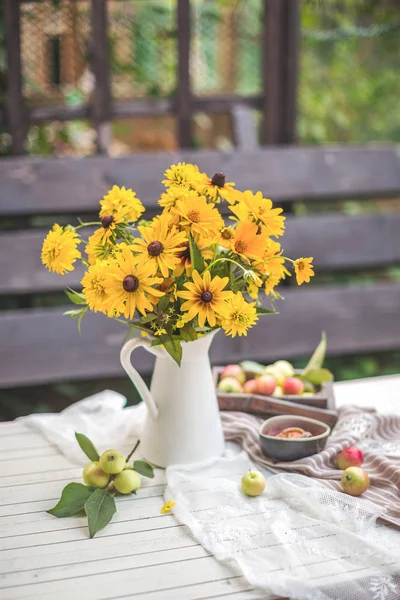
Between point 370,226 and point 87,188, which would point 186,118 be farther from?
point 370,226

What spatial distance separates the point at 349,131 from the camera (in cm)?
460

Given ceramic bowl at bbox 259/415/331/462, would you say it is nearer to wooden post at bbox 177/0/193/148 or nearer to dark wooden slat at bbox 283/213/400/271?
dark wooden slat at bbox 283/213/400/271

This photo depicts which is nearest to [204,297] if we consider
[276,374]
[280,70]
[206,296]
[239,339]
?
[206,296]

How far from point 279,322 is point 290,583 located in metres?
1.89

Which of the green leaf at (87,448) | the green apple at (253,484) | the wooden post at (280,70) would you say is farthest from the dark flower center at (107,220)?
the wooden post at (280,70)

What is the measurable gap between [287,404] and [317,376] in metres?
0.17

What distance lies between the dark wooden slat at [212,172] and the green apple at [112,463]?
160cm

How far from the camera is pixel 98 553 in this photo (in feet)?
3.92

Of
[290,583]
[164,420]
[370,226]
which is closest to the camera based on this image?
[290,583]

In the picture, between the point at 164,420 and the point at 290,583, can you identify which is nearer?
the point at 290,583

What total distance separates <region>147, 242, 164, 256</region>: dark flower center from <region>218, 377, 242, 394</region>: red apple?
57 cm

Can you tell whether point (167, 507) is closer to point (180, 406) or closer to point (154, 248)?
point (180, 406)

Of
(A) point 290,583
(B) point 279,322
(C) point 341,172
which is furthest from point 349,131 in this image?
(A) point 290,583

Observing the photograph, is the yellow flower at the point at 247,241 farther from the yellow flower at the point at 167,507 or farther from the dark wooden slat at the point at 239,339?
the dark wooden slat at the point at 239,339
